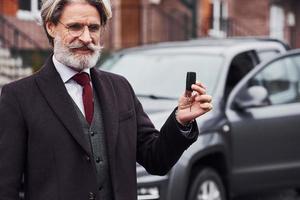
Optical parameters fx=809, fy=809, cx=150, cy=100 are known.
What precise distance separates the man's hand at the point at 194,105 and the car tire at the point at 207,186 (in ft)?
11.3

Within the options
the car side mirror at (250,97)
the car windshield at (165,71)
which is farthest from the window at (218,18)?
the car side mirror at (250,97)

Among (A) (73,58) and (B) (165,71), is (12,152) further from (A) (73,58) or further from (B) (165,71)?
(B) (165,71)

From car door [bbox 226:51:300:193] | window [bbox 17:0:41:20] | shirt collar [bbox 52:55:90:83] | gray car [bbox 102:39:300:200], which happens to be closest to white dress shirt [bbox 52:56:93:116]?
shirt collar [bbox 52:55:90:83]

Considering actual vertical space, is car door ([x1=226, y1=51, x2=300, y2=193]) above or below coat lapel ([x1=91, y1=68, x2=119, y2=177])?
below

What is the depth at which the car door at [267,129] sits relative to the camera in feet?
24.2

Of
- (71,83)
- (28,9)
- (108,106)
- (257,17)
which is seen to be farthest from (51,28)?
(257,17)

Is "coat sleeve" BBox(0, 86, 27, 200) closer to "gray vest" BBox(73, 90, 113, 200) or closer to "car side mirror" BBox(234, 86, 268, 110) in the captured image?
"gray vest" BBox(73, 90, 113, 200)

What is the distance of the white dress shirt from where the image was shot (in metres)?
3.24

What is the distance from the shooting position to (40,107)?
10.3ft

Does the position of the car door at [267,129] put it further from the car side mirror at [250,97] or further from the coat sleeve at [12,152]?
the coat sleeve at [12,152]

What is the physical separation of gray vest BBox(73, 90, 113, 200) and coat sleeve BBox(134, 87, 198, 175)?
251mm

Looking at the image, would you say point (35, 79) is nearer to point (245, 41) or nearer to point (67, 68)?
point (67, 68)

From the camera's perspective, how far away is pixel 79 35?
3.16m

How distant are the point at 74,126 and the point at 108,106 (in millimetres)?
209
